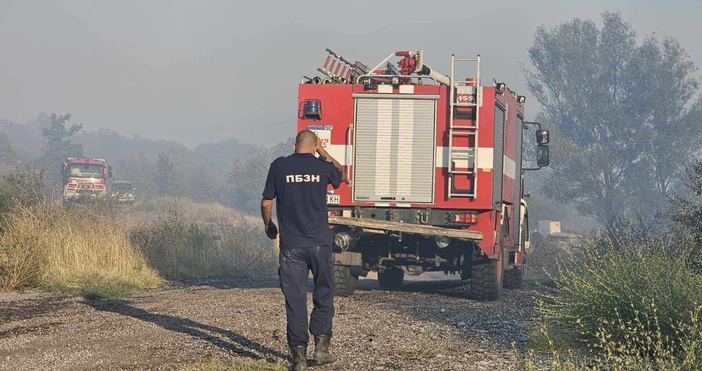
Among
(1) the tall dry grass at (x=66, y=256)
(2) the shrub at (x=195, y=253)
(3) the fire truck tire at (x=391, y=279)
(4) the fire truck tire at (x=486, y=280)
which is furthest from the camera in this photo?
(2) the shrub at (x=195, y=253)

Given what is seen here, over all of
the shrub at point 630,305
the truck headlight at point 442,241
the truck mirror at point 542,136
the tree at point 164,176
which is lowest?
the shrub at point 630,305

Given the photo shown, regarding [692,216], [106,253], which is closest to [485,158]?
[692,216]

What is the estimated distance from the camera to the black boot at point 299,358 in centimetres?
754

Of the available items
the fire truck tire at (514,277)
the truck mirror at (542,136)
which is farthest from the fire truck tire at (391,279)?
the truck mirror at (542,136)

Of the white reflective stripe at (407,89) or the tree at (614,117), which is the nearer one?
the white reflective stripe at (407,89)

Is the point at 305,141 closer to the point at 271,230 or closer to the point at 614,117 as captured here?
the point at 271,230

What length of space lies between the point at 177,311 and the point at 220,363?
4.20 metres

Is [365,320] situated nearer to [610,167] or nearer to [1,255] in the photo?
[1,255]

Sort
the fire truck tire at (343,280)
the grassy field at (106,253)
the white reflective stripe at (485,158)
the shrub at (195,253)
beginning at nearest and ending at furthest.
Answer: the white reflective stripe at (485,158), the fire truck tire at (343,280), the grassy field at (106,253), the shrub at (195,253)

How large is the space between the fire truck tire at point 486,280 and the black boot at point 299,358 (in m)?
6.56

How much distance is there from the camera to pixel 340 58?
14453mm

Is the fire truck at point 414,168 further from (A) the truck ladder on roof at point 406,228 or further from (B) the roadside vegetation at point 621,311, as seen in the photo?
(B) the roadside vegetation at point 621,311

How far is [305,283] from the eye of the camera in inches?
315

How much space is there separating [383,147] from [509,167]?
257 cm
